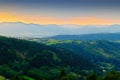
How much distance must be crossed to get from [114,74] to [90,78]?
1342cm

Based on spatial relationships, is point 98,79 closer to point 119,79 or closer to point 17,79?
point 119,79

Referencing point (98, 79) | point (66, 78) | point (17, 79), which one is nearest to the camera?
point (98, 79)

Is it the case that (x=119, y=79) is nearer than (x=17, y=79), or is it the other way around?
(x=119, y=79)

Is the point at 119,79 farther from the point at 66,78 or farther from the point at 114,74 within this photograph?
the point at 66,78

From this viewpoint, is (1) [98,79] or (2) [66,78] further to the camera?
(2) [66,78]

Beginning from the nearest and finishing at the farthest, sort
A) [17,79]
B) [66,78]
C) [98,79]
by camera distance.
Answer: [98,79]
[66,78]
[17,79]

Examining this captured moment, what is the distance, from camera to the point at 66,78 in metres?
114

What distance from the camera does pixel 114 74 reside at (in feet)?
389

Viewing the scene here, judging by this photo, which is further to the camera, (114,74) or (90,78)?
(114,74)

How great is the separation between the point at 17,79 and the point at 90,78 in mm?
29460

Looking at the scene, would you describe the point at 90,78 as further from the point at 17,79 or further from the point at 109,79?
the point at 17,79

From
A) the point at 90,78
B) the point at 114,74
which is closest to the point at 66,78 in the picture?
the point at 90,78

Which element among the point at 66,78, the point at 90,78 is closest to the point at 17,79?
the point at 66,78

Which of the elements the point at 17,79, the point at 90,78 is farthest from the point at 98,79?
the point at 17,79
